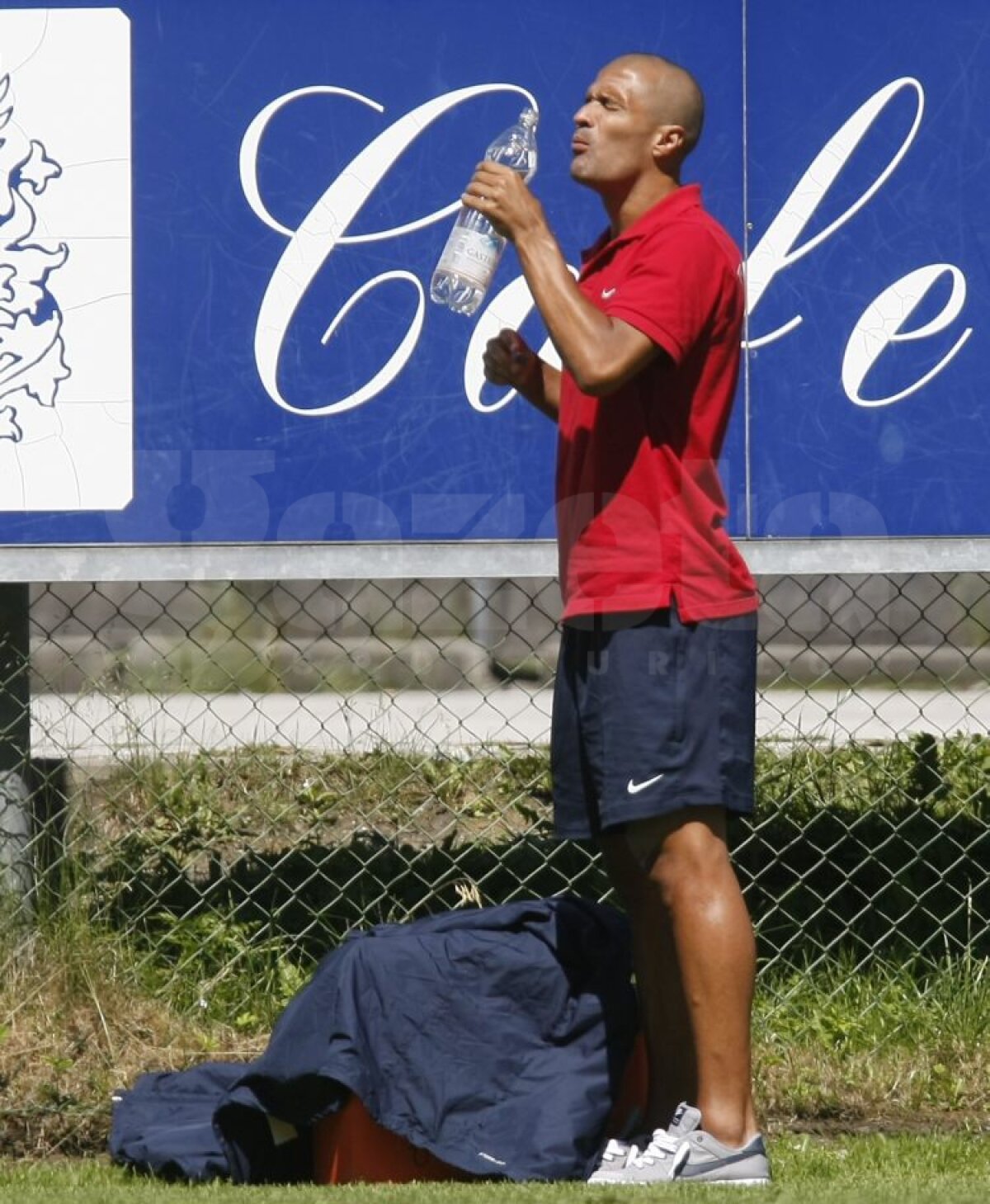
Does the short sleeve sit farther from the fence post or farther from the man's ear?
the fence post

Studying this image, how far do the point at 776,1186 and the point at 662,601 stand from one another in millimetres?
1017

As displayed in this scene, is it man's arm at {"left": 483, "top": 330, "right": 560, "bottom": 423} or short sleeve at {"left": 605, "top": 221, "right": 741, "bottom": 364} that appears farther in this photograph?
man's arm at {"left": 483, "top": 330, "right": 560, "bottom": 423}

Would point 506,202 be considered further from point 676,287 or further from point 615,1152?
point 615,1152

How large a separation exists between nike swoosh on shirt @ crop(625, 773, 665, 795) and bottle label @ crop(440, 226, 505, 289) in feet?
3.25

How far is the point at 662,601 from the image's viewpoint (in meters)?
3.42

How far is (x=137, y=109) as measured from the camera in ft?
14.7

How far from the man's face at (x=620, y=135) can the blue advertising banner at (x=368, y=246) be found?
87 centimetres

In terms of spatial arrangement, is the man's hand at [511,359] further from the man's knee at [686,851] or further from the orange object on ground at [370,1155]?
the orange object on ground at [370,1155]

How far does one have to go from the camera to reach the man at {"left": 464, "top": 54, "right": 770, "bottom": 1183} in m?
3.38

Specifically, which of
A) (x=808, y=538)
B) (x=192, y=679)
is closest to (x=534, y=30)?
(x=808, y=538)

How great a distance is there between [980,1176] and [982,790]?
7.47 ft

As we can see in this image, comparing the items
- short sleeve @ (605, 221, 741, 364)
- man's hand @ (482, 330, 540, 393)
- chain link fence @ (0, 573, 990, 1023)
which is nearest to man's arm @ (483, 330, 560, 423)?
man's hand @ (482, 330, 540, 393)

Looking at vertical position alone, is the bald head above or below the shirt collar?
above

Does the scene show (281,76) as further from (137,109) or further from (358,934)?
(358,934)
